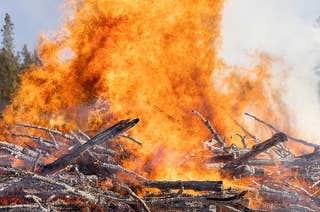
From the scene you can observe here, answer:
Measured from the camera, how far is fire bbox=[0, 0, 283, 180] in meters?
9.91

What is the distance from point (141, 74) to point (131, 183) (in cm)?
498

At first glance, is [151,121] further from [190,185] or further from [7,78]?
[7,78]

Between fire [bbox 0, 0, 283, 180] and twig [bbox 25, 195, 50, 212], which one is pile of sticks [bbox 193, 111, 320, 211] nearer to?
fire [bbox 0, 0, 283, 180]

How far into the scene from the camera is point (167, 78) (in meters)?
10.3

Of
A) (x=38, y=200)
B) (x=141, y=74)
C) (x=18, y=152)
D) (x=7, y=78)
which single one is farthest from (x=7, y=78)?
(x=38, y=200)

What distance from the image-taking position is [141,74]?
9.98 meters

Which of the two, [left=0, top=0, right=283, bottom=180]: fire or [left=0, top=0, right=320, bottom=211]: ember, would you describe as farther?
[left=0, top=0, right=283, bottom=180]: fire

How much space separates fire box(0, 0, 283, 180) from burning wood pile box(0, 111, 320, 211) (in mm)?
2220

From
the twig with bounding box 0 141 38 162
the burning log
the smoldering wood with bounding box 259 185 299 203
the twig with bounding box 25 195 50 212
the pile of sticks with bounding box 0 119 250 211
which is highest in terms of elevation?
the burning log

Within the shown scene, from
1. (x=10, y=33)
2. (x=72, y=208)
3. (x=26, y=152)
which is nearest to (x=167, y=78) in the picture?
(x=26, y=152)

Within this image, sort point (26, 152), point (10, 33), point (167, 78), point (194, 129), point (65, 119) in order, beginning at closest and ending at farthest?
point (26, 152), point (194, 129), point (167, 78), point (65, 119), point (10, 33)

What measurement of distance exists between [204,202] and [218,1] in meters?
7.59

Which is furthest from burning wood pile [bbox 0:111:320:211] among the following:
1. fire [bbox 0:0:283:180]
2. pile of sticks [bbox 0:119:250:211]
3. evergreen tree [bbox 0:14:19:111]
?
evergreen tree [bbox 0:14:19:111]

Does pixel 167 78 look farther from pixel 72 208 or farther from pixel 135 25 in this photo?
pixel 72 208
